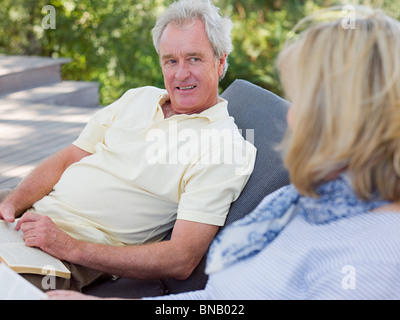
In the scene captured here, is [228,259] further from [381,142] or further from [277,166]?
[277,166]

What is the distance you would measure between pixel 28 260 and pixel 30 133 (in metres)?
2.10

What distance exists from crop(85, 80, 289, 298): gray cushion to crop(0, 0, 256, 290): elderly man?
0.04 m

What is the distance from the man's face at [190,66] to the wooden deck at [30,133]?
1040 millimetres

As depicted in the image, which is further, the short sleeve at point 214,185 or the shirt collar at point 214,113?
the shirt collar at point 214,113

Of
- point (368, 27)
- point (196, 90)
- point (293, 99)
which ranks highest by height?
point (368, 27)

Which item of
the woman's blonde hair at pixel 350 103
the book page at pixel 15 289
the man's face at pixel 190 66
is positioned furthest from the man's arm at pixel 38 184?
the woman's blonde hair at pixel 350 103

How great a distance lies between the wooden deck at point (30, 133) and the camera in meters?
2.93

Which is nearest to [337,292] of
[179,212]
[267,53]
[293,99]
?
[293,99]

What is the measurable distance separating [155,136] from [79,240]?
498 mm

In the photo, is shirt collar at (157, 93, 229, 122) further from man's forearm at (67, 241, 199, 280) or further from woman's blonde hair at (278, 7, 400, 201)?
woman's blonde hair at (278, 7, 400, 201)

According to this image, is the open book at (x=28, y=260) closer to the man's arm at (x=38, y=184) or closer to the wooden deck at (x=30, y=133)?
the man's arm at (x=38, y=184)

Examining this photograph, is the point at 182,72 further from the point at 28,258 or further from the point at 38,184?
the point at 28,258

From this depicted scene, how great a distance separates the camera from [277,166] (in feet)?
5.97

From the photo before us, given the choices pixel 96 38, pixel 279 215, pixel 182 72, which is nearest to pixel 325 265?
pixel 279 215
